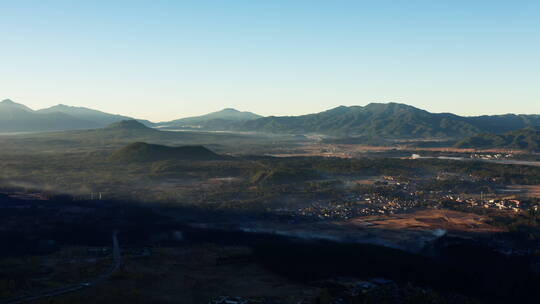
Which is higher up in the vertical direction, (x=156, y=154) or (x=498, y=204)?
(x=156, y=154)

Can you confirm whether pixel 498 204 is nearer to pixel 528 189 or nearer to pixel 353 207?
pixel 353 207

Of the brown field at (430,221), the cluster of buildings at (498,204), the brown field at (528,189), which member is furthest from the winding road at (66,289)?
the brown field at (528,189)

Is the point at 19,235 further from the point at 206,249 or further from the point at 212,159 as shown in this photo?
the point at 212,159

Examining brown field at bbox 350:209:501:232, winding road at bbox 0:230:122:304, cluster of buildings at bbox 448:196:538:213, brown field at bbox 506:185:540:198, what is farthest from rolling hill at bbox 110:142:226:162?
winding road at bbox 0:230:122:304

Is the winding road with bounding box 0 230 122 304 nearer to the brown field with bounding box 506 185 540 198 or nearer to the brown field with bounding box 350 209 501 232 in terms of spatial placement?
the brown field with bounding box 350 209 501 232

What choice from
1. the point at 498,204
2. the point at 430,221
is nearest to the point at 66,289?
the point at 430,221

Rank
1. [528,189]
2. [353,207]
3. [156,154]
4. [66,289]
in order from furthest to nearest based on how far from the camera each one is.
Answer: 1. [156,154]
2. [528,189]
3. [353,207]
4. [66,289]

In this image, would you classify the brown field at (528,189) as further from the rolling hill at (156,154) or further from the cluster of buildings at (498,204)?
the rolling hill at (156,154)
